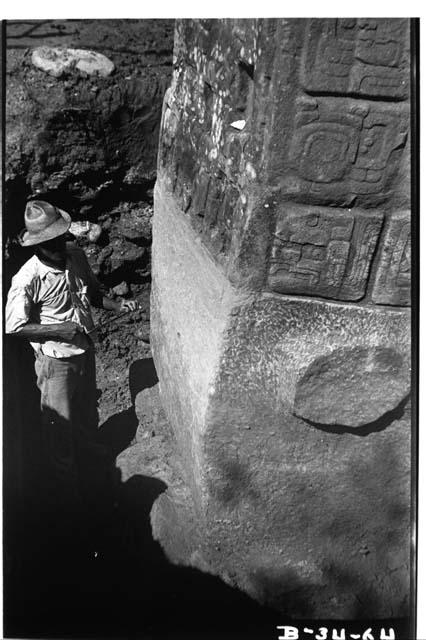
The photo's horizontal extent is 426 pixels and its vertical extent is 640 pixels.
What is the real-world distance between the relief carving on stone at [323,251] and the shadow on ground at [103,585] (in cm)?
104

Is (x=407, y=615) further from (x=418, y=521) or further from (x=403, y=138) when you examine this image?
(x=403, y=138)

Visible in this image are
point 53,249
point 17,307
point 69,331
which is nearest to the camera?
point 17,307

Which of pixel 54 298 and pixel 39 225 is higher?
pixel 39 225

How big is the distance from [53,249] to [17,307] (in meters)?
0.26

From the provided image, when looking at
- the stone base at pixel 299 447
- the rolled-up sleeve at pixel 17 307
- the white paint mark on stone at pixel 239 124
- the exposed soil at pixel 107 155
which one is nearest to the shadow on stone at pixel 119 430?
the exposed soil at pixel 107 155

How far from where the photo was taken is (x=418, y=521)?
2.29 meters

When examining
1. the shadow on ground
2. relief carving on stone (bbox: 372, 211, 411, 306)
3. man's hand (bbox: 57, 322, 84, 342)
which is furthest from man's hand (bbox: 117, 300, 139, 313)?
relief carving on stone (bbox: 372, 211, 411, 306)

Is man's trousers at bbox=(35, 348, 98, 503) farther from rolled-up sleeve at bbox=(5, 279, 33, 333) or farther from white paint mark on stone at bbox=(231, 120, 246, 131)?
white paint mark on stone at bbox=(231, 120, 246, 131)

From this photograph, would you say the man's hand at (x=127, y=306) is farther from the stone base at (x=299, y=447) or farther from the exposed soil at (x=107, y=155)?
the stone base at (x=299, y=447)

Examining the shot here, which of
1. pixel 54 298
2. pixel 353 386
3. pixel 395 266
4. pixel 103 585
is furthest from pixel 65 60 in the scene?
pixel 103 585

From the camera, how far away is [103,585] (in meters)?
2.56

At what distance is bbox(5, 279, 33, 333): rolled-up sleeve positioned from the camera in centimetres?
248

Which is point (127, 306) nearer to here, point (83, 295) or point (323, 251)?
point (83, 295)

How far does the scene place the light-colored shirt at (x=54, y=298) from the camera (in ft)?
8.25
